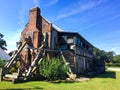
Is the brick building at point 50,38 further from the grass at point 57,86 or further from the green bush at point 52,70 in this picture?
the grass at point 57,86

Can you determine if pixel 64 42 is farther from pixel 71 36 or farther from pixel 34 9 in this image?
pixel 34 9

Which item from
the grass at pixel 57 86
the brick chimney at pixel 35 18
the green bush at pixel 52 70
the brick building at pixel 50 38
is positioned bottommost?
the grass at pixel 57 86

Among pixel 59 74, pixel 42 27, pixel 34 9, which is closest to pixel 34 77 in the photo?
pixel 59 74

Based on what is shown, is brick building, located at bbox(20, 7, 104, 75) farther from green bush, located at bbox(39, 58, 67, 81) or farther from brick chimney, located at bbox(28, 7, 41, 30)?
green bush, located at bbox(39, 58, 67, 81)

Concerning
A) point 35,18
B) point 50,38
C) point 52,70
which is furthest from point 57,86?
point 35,18

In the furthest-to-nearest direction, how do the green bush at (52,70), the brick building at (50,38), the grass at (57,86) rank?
1. the brick building at (50,38)
2. the green bush at (52,70)
3. the grass at (57,86)

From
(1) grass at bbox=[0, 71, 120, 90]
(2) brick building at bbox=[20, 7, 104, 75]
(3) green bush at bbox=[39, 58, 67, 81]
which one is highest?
(2) brick building at bbox=[20, 7, 104, 75]

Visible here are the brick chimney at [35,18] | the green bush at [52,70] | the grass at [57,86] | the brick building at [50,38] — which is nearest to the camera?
the grass at [57,86]

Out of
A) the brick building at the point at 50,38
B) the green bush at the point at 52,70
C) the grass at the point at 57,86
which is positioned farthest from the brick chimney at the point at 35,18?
the grass at the point at 57,86

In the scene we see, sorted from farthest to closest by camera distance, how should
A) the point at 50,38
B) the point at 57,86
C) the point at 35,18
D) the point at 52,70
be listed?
the point at 35,18, the point at 50,38, the point at 52,70, the point at 57,86

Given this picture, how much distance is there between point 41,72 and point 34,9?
39.0 feet

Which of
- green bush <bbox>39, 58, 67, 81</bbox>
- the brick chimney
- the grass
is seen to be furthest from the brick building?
the grass

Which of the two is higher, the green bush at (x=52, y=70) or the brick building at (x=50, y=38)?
the brick building at (x=50, y=38)

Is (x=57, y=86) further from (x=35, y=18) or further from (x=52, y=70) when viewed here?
(x=35, y=18)
